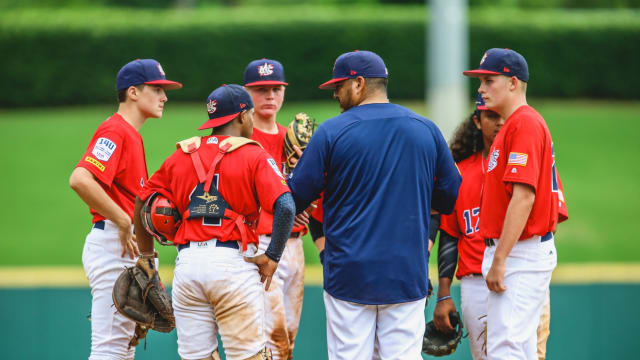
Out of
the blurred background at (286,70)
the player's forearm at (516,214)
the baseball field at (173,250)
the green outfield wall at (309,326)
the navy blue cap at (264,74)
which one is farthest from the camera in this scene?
the blurred background at (286,70)

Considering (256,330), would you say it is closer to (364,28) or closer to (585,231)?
(585,231)

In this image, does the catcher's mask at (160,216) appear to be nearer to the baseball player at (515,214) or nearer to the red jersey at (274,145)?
the red jersey at (274,145)

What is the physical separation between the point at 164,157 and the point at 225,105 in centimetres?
1846

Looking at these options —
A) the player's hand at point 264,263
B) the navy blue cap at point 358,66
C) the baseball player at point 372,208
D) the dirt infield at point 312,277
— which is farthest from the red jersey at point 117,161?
the dirt infield at point 312,277

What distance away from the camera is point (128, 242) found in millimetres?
4711

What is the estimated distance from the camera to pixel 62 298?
6.70m

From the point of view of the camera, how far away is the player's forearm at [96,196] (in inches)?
178

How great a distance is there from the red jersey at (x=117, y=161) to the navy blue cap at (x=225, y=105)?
0.86 m

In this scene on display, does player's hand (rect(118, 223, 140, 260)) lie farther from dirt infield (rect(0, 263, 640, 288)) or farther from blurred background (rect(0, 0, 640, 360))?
blurred background (rect(0, 0, 640, 360))

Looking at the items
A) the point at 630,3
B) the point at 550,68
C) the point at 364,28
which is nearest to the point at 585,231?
the point at 550,68

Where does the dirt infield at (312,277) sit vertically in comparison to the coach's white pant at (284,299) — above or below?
below

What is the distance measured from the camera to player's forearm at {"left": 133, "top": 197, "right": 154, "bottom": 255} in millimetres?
4266

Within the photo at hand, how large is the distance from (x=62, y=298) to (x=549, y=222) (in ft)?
15.3

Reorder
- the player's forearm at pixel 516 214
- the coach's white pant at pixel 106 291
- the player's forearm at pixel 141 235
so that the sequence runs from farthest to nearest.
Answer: the coach's white pant at pixel 106 291 < the player's forearm at pixel 141 235 < the player's forearm at pixel 516 214
